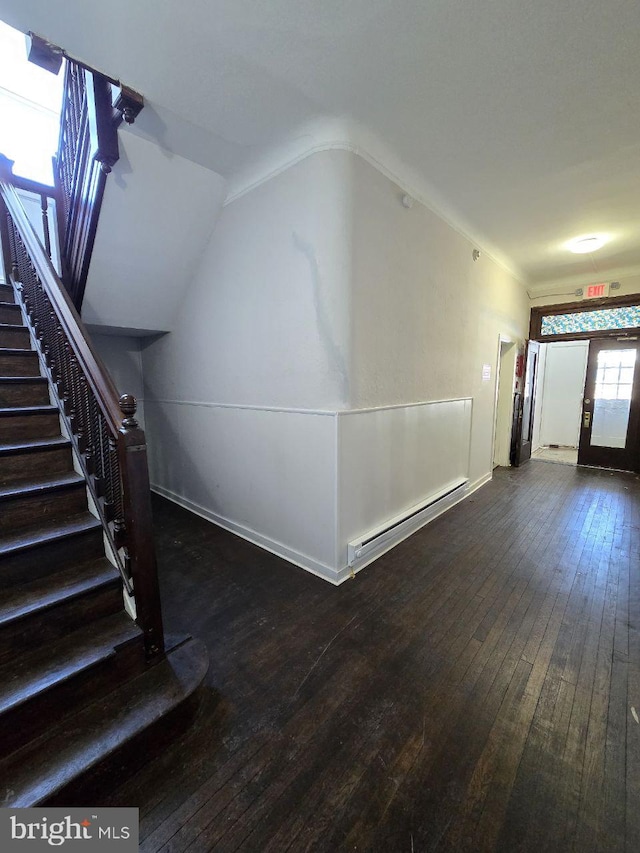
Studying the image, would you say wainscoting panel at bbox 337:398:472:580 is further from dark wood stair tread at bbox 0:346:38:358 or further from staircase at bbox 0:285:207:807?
dark wood stair tread at bbox 0:346:38:358

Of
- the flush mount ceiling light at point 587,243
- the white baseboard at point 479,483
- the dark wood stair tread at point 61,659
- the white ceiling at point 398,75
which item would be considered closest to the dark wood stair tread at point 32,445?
the dark wood stair tread at point 61,659

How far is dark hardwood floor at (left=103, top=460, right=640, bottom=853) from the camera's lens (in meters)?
1.18

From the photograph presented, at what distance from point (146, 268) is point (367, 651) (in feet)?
12.0

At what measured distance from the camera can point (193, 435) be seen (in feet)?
12.6

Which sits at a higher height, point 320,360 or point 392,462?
point 320,360

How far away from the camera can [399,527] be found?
10.2 ft

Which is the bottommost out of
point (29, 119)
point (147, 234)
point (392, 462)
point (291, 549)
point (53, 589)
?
point (291, 549)

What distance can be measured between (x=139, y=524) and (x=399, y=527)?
2297mm

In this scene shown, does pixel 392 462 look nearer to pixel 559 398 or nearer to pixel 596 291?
pixel 596 291

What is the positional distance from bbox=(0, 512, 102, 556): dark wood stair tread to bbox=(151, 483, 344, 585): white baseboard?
5.07 feet

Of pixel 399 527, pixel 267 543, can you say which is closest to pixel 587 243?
pixel 399 527

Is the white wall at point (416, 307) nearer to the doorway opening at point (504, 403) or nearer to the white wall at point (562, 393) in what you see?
the doorway opening at point (504, 403)

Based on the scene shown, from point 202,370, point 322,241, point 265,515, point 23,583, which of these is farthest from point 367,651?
point 202,370

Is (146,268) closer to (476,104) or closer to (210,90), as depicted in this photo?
(210,90)
